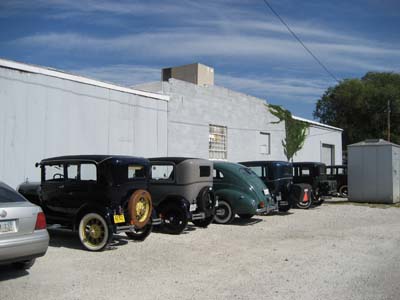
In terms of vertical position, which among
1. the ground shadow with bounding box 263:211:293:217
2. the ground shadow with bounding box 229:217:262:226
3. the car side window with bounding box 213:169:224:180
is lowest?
the ground shadow with bounding box 263:211:293:217

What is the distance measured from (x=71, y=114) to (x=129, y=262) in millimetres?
7678

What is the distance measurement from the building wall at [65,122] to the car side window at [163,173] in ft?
12.1

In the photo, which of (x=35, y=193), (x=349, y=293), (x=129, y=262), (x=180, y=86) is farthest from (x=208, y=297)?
(x=180, y=86)

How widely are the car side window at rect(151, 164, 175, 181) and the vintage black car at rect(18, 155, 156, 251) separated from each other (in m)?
1.52

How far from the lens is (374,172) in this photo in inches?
846

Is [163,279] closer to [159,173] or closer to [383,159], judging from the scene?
[159,173]

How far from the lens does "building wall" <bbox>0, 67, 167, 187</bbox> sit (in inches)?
491

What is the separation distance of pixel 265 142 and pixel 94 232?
667 inches

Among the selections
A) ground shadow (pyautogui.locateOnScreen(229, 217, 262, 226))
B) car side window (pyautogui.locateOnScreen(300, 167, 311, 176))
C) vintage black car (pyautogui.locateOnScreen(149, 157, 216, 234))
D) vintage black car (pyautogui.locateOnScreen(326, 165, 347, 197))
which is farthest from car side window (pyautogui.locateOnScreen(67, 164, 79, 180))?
vintage black car (pyautogui.locateOnScreen(326, 165, 347, 197))

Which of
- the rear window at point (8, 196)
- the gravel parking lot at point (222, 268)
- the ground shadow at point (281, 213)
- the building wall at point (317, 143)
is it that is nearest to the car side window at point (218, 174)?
the gravel parking lot at point (222, 268)

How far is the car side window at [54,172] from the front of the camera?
955 centimetres

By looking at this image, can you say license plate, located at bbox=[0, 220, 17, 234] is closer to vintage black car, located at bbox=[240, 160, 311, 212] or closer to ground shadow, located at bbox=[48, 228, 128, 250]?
ground shadow, located at bbox=[48, 228, 128, 250]

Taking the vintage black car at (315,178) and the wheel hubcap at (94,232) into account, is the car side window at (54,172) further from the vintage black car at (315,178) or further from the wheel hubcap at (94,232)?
the vintage black car at (315,178)

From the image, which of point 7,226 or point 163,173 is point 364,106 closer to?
point 163,173
